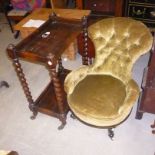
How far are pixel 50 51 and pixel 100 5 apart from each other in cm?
172

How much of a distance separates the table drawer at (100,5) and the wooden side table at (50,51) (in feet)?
3.97

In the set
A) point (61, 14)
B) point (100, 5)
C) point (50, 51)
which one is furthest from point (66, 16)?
point (50, 51)

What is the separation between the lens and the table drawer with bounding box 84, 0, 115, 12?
3.00 meters

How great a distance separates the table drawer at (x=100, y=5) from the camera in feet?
9.85

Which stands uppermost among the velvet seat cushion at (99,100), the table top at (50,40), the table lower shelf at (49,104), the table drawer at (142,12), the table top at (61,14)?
the table top at (50,40)

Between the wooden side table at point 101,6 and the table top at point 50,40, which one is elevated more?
the table top at point 50,40

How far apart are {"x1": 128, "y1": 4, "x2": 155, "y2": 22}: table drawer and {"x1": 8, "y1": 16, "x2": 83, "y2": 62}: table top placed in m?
1.23

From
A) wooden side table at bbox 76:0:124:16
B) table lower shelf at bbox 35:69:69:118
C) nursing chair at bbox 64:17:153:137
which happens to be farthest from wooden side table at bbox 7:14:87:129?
wooden side table at bbox 76:0:124:16

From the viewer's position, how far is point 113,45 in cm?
187

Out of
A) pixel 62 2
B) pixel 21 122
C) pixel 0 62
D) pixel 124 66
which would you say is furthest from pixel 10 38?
pixel 124 66

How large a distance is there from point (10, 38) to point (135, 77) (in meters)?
2.18

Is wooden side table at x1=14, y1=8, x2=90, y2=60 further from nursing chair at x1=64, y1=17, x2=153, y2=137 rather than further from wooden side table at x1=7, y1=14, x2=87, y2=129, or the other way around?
nursing chair at x1=64, y1=17, x2=153, y2=137

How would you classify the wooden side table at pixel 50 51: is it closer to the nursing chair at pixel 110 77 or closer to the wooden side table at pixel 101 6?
the nursing chair at pixel 110 77

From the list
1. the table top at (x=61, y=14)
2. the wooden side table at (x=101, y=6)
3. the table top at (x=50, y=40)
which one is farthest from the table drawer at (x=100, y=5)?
the table top at (x=50, y=40)
